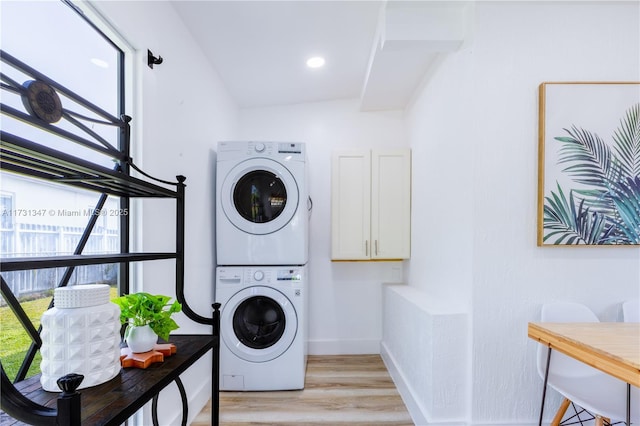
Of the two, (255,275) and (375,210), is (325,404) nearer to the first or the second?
(255,275)

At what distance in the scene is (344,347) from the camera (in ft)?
10.7

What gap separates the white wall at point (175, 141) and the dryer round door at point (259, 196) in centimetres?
18

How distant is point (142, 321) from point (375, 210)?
2.22 meters

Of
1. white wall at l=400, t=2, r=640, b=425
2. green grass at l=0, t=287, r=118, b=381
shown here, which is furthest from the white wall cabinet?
green grass at l=0, t=287, r=118, b=381

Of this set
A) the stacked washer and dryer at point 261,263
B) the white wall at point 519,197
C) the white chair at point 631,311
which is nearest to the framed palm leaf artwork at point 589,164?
the white wall at point 519,197

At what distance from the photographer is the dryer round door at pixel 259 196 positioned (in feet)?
8.21

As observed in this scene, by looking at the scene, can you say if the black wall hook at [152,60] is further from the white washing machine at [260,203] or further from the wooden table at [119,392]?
the wooden table at [119,392]

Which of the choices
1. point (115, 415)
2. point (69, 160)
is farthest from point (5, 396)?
point (69, 160)

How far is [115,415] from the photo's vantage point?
0.76m

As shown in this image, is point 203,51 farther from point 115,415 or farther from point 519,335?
point 519,335

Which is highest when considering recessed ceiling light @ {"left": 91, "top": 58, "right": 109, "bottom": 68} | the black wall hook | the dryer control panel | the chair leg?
the black wall hook

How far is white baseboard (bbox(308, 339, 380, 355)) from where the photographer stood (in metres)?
3.27

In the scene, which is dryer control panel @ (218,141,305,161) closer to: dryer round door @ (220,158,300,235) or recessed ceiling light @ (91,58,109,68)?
dryer round door @ (220,158,300,235)

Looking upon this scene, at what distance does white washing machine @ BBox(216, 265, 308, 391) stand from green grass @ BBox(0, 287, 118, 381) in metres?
1.39
